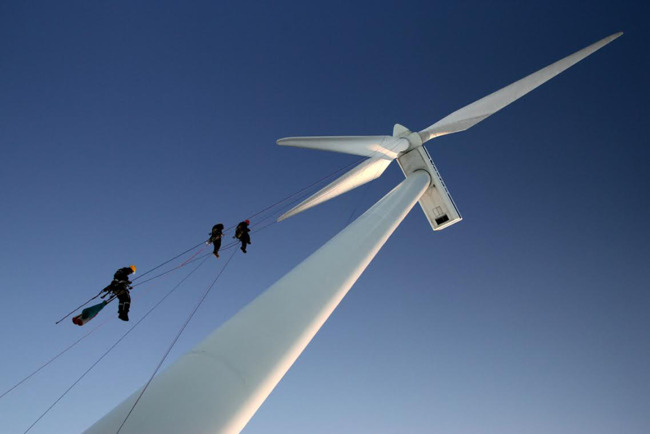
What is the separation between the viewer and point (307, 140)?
13195 millimetres

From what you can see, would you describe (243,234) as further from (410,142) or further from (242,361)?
(410,142)

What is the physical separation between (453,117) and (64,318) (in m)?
13.3

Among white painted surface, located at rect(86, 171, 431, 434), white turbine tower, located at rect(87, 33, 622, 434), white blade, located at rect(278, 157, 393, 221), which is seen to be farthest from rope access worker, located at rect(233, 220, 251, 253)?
white painted surface, located at rect(86, 171, 431, 434)

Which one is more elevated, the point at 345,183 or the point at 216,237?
the point at 345,183

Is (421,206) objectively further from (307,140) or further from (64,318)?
(64,318)

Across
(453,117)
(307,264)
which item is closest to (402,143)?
(453,117)

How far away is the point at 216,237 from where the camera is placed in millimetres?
9812

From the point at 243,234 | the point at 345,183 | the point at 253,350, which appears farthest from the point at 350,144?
the point at 253,350

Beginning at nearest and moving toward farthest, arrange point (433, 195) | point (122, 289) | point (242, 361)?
point (242, 361) → point (122, 289) → point (433, 195)

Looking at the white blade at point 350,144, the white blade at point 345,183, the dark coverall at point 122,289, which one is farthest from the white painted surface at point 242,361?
the white blade at point 350,144

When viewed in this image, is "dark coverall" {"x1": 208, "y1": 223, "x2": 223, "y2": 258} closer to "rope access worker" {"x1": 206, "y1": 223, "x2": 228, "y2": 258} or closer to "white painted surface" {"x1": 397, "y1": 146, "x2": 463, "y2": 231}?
"rope access worker" {"x1": 206, "y1": 223, "x2": 228, "y2": 258}

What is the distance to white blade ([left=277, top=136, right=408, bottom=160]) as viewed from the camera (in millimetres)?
12817

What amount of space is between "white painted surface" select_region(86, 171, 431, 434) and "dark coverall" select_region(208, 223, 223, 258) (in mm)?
5017

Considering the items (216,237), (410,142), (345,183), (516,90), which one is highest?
(410,142)
